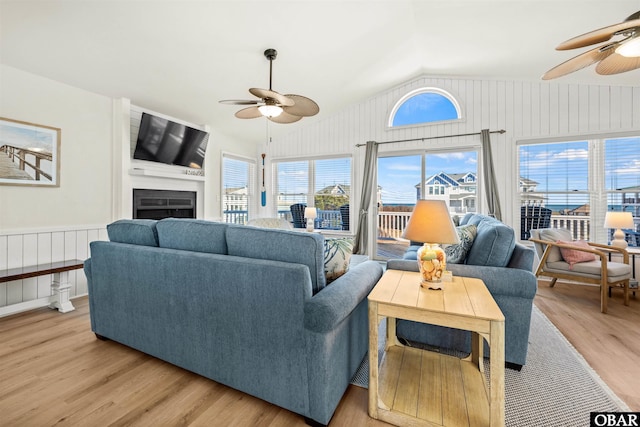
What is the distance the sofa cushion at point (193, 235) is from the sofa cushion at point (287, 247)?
15cm

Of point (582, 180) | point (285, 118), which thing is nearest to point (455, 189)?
point (582, 180)

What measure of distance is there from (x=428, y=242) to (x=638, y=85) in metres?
4.26

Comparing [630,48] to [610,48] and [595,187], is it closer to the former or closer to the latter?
[610,48]

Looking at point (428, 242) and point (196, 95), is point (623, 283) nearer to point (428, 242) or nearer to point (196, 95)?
point (428, 242)

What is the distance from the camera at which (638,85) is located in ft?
11.9

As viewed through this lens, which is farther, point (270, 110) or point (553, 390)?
point (270, 110)

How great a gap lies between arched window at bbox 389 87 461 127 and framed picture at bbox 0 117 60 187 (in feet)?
15.1

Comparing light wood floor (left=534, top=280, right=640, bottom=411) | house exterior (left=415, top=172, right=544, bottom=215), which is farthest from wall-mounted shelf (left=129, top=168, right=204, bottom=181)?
light wood floor (left=534, top=280, right=640, bottom=411)

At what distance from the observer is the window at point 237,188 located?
5.35 meters

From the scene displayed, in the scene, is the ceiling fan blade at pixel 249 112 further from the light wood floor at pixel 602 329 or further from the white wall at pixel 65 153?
the light wood floor at pixel 602 329

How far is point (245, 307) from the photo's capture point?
154 centimetres

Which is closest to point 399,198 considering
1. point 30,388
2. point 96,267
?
point 96,267

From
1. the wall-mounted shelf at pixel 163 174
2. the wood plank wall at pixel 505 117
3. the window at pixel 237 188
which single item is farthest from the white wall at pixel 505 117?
the wall-mounted shelf at pixel 163 174

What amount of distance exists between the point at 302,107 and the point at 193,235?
171 cm
